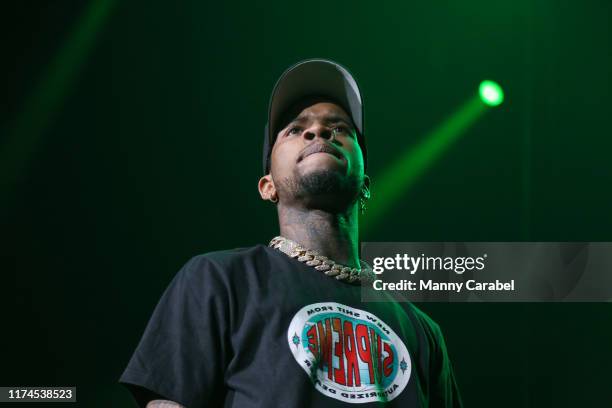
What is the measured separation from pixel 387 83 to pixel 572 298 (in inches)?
47.7

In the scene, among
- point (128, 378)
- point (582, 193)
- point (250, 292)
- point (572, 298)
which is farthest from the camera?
point (582, 193)

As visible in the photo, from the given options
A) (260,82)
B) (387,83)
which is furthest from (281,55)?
(387,83)

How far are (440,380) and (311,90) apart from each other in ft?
2.51

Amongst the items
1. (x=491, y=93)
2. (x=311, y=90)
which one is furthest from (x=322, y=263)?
(x=491, y=93)

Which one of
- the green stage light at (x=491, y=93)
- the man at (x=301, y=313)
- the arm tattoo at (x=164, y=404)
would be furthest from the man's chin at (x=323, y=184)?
the green stage light at (x=491, y=93)

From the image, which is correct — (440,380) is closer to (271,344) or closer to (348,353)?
(348,353)

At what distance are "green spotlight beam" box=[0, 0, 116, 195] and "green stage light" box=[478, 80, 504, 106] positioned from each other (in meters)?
1.66

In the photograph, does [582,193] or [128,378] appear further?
[582,193]

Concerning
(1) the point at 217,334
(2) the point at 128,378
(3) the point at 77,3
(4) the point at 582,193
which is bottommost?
(2) the point at 128,378

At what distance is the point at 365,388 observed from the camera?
57.6 inches

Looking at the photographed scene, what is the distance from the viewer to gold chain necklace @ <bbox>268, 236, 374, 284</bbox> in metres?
1.64

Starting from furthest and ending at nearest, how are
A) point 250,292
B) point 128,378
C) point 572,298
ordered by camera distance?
point 572,298, point 250,292, point 128,378

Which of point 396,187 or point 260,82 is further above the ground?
point 260,82

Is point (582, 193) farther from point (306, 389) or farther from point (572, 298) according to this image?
point (306, 389)
